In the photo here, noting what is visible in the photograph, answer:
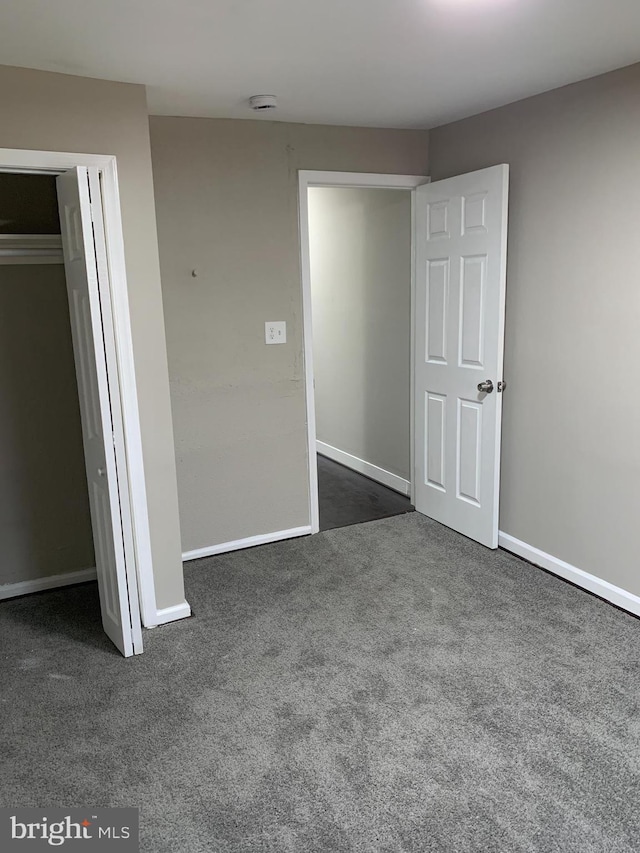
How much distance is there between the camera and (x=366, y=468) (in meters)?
5.04

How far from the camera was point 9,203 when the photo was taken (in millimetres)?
3094

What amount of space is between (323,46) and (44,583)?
9.10 feet

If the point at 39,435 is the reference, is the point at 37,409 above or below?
above

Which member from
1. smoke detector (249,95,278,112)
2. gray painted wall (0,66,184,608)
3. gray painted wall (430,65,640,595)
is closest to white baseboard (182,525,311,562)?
gray painted wall (0,66,184,608)

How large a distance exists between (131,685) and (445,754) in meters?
1.20

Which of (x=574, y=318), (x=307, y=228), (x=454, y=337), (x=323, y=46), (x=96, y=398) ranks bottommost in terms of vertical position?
(x=96, y=398)

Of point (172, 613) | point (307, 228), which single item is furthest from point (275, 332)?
point (172, 613)

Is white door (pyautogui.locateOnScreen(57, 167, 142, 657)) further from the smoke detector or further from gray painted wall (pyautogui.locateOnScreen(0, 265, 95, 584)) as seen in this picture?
the smoke detector

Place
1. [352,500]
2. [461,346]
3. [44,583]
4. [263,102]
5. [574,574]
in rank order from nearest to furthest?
[263,102]
[574,574]
[44,583]
[461,346]
[352,500]

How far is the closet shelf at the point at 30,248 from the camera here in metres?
2.99

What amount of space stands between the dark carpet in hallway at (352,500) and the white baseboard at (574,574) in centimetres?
87

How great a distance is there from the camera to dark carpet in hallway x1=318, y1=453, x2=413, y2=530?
4.20m

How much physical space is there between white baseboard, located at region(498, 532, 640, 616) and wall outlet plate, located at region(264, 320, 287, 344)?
1.64 meters

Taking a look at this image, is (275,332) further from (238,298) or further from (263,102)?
(263,102)
